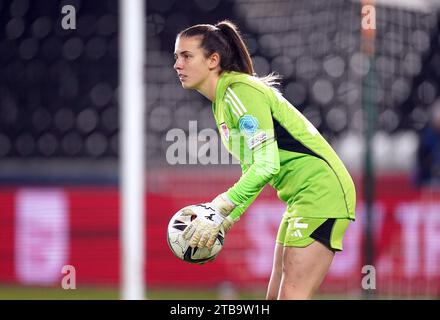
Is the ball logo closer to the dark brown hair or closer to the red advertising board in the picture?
the dark brown hair

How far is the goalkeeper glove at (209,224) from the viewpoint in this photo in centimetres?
467

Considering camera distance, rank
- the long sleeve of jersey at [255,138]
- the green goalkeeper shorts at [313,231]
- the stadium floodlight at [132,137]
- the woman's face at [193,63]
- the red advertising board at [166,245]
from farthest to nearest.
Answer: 1. the red advertising board at [166,245]
2. the stadium floodlight at [132,137]
3. the woman's face at [193,63]
4. the green goalkeeper shorts at [313,231]
5. the long sleeve of jersey at [255,138]

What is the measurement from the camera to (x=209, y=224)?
4668 millimetres

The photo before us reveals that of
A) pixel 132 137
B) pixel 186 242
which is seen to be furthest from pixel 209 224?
pixel 132 137

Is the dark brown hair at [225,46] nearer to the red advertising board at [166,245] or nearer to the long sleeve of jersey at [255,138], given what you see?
the long sleeve of jersey at [255,138]

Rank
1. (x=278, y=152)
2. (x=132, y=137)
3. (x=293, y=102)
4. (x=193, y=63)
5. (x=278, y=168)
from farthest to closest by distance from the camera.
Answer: (x=293, y=102)
(x=132, y=137)
(x=193, y=63)
(x=278, y=152)
(x=278, y=168)

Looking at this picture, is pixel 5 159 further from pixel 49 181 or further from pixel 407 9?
pixel 407 9

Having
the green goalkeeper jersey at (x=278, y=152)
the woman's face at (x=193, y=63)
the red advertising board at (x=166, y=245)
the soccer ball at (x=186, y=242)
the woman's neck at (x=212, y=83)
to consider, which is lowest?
the red advertising board at (x=166, y=245)

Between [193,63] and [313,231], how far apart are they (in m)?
1.10

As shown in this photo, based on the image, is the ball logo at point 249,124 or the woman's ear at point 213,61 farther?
the woman's ear at point 213,61

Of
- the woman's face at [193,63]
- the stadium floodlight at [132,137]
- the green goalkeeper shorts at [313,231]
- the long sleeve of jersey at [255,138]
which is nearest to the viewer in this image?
the long sleeve of jersey at [255,138]

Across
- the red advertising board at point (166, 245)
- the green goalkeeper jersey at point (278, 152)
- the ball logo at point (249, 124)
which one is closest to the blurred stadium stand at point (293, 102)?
the red advertising board at point (166, 245)

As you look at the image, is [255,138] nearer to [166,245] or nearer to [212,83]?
[212,83]
